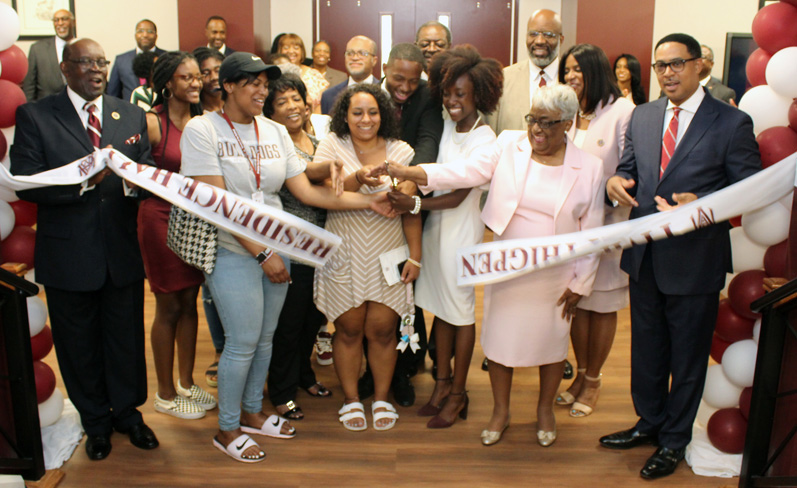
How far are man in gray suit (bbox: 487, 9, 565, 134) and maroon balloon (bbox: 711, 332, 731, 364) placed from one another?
55.0 inches

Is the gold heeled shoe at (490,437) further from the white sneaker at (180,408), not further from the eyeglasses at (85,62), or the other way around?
the eyeglasses at (85,62)

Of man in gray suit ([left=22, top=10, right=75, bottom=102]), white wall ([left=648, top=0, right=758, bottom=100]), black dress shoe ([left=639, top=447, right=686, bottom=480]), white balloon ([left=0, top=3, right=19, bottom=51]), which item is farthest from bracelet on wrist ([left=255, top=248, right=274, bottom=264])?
white wall ([left=648, top=0, right=758, bottom=100])

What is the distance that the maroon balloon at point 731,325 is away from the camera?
3113 millimetres

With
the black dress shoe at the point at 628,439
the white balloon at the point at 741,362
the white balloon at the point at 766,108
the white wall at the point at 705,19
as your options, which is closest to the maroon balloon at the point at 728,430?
the white balloon at the point at 741,362

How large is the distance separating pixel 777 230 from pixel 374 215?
5.55 ft

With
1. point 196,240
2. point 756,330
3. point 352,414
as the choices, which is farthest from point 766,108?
point 196,240

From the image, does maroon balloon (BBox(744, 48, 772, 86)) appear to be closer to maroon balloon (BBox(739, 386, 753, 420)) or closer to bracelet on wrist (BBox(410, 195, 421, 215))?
maroon balloon (BBox(739, 386, 753, 420))

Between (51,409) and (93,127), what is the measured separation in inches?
49.9

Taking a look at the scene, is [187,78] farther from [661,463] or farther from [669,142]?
[661,463]

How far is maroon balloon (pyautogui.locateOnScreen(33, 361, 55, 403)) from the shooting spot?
10.2 ft

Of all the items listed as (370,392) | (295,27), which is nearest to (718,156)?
(370,392)

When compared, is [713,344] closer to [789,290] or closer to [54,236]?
[789,290]

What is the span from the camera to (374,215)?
3.38 metres

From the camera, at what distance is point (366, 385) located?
3.96 metres
